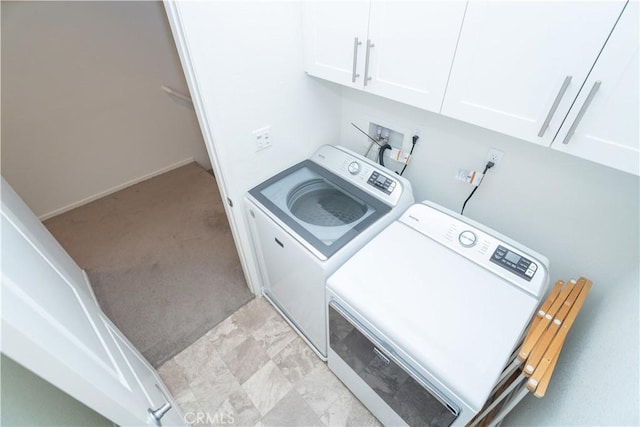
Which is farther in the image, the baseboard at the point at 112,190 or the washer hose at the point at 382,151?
the baseboard at the point at 112,190

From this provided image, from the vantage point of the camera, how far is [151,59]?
2.75 m

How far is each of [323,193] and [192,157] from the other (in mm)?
2474

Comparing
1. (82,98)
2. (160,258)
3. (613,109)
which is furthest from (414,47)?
(82,98)

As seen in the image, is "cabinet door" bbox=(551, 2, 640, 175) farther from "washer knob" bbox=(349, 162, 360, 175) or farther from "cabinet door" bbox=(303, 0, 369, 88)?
"washer knob" bbox=(349, 162, 360, 175)

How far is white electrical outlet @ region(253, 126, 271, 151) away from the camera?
1.43m

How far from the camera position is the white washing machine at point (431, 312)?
887 millimetres

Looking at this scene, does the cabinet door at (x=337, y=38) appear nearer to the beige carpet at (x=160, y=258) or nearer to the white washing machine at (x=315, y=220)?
the white washing machine at (x=315, y=220)

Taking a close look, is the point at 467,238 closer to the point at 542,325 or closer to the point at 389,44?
the point at 542,325

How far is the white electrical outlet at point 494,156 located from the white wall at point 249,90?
92cm

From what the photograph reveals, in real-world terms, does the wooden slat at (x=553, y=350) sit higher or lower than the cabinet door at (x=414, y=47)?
lower
